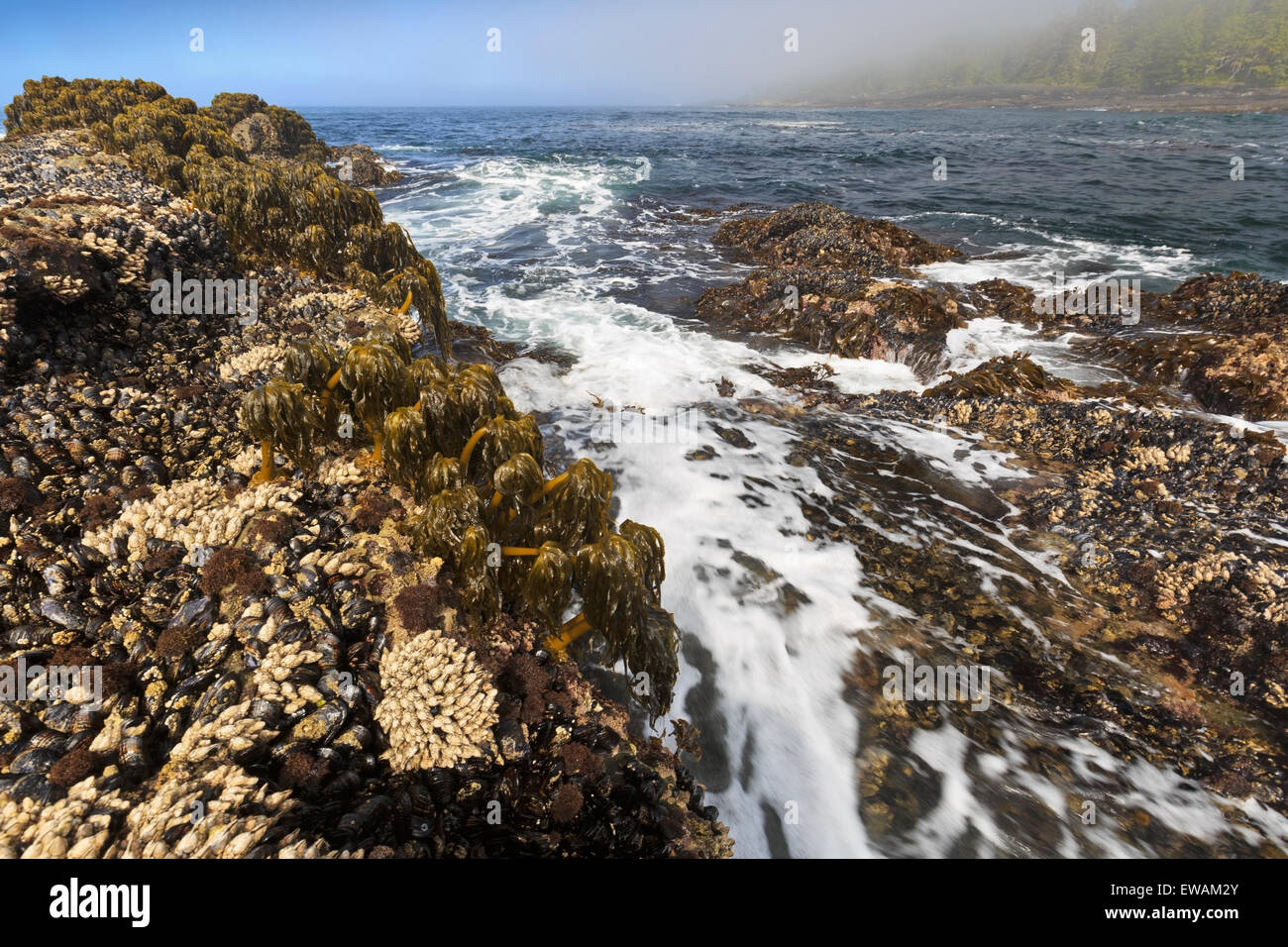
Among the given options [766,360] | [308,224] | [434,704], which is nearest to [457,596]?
[434,704]

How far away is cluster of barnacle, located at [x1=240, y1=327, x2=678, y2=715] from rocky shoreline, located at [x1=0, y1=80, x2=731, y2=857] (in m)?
0.10

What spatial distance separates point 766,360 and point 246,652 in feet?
53.2

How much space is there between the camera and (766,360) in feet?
59.8

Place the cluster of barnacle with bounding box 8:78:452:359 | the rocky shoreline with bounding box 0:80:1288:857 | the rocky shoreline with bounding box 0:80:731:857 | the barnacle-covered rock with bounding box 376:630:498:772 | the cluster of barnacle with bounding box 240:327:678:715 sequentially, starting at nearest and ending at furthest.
→ the rocky shoreline with bounding box 0:80:731:857 < the rocky shoreline with bounding box 0:80:1288:857 < the barnacle-covered rock with bounding box 376:630:498:772 < the cluster of barnacle with bounding box 240:327:678:715 < the cluster of barnacle with bounding box 8:78:452:359

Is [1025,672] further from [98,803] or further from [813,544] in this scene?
[98,803]

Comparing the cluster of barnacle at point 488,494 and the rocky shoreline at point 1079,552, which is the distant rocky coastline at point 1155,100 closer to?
the rocky shoreline at point 1079,552

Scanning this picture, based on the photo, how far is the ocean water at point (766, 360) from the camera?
6.92 meters

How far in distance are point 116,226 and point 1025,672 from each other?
20039mm

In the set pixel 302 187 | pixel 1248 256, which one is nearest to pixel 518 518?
pixel 302 187

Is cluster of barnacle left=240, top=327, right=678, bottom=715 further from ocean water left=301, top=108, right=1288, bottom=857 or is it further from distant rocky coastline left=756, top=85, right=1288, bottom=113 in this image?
distant rocky coastline left=756, top=85, right=1288, bottom=113

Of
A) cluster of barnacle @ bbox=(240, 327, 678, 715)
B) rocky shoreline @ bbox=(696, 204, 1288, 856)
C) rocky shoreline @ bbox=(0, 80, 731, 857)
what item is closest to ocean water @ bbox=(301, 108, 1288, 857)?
rocky shoreline @ bbox=(696, 204, 1288, 856)

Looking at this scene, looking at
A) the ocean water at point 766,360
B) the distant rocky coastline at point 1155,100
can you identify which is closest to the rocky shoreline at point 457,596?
the ocean water at point 766,360

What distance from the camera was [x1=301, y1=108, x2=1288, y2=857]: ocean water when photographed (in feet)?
22.7

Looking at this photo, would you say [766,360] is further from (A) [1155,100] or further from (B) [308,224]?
(A) [1155,100]
